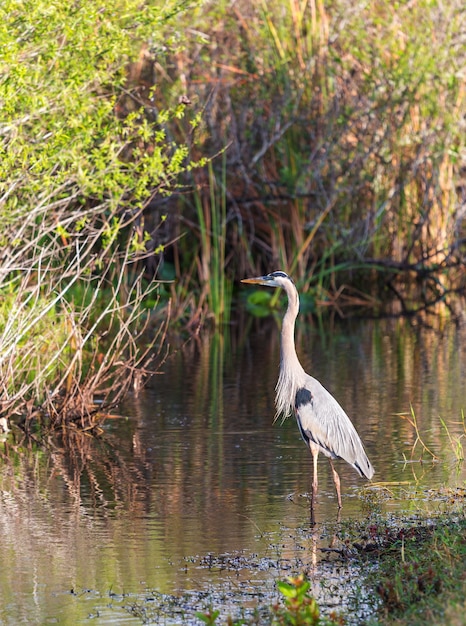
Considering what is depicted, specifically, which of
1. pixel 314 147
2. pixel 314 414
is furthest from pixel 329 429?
pixel 314 147

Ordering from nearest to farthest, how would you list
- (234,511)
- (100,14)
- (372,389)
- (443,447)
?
1. (234,511)
2. (443,447)
3. (100,14)
4. (372,389)

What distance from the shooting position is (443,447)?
29.7 ft

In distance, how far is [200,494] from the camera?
25.8 ft

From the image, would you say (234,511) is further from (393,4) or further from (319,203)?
(393,4)

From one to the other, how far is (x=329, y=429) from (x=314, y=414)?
0.47 ft

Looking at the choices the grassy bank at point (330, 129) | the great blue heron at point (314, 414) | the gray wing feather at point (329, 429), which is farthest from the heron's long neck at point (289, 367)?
the grassy bank at point (330, 129)

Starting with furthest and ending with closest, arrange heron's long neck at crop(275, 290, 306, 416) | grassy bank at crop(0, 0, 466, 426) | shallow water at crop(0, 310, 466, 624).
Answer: grassy bank at crop(0, 0, 466, 426)
heron's long neck at crop(275, 290, 306, 416)
shallow water at crop(0, 310, 466, 624)

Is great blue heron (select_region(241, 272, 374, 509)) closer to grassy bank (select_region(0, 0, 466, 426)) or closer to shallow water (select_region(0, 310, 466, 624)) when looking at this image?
shallow water (select_region(0, 310, 466, 624))

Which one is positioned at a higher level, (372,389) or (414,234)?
(414,234)

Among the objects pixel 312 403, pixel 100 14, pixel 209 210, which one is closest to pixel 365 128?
pixel 209 210

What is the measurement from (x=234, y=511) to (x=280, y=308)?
1233cm

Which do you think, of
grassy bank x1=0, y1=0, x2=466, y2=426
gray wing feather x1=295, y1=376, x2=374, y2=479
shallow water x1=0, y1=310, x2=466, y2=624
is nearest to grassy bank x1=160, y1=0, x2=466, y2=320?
grassy bank x1=0, y1=0, x2=466, y2=426

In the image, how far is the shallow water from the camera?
591 centimetres

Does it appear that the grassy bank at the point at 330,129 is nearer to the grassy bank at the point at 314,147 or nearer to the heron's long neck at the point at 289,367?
the grassy bank at the point at 314,147
